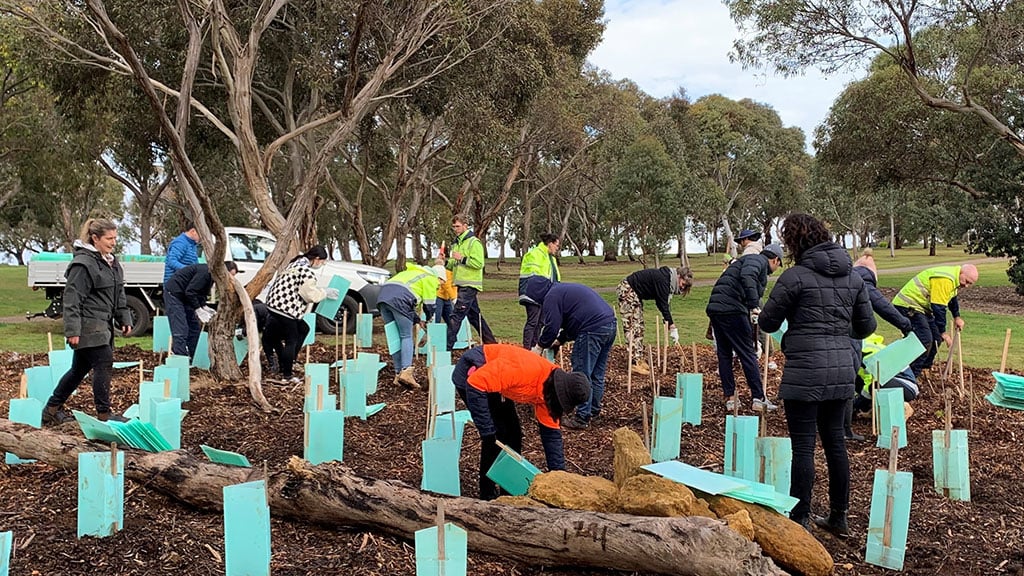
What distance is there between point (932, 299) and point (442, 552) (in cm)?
603

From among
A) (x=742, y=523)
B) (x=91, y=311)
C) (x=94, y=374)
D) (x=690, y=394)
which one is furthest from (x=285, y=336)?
(x=742, y=523)

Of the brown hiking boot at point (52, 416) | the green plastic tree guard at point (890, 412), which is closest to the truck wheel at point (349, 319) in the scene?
the brown hiking boot at point (52, 416)

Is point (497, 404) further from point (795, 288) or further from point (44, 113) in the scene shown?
point (44, 113)

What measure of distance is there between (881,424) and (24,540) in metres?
5.00

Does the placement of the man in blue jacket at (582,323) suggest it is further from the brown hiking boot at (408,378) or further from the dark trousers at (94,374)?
the dark trousers at (94,374)

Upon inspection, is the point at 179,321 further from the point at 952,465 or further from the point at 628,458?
the point at 952,465

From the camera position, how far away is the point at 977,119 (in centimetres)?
1861

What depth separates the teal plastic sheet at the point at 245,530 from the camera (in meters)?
2.92

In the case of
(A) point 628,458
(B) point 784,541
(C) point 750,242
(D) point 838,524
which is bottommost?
(D) point 838,524

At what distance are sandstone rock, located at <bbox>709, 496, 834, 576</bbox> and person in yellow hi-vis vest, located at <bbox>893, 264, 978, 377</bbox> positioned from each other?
4.27 metres

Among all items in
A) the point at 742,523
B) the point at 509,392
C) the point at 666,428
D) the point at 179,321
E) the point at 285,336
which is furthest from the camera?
the point at 179,321

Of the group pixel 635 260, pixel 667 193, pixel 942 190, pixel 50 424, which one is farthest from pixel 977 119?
pixel 635 260

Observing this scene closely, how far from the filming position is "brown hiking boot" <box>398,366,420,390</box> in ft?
23.7

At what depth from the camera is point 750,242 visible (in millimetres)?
6609
